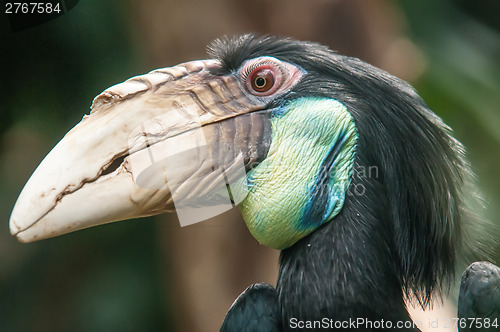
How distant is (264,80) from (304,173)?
347 mm

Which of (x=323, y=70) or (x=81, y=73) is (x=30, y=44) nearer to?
(x=81, y=73)

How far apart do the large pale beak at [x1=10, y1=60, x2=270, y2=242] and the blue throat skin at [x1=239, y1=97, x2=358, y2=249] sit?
7 cm

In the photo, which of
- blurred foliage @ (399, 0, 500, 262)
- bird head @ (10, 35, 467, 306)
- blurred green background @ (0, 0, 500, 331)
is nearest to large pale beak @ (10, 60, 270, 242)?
bird head @ (10, 35, 467, 306)

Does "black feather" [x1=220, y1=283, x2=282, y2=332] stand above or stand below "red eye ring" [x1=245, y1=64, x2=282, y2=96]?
below

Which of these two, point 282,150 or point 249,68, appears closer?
point 282,150


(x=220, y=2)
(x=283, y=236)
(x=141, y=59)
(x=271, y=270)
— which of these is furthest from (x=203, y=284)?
(x=283, y=236)

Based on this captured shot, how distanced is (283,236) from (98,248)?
271cm

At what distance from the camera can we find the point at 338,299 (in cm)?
186

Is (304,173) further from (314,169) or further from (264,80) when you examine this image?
(264,80)

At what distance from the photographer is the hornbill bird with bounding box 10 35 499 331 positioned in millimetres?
1823

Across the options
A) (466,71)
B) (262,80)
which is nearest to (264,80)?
(262,80)

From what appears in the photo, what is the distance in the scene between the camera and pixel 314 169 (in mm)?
1904

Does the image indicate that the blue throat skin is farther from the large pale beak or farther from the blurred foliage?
the blurred foliage

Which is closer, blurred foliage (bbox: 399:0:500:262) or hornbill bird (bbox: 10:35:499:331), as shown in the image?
hornbill bird (bbox: 10:35:499:331)
